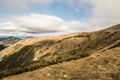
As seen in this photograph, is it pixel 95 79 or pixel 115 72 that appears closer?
A: pixel 95 79

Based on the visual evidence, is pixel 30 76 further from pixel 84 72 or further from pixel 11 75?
pixel 84 72

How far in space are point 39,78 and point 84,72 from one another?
582 centimetres

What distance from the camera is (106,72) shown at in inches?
948

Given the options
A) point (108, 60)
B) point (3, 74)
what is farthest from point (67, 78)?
point (3, 74)

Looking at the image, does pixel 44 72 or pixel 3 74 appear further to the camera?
pixel 3 74

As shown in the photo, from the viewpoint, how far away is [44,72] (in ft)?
85.6

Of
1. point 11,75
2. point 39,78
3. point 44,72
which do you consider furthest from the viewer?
point 11,75

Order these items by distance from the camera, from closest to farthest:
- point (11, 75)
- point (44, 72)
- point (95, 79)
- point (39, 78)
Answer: point (95, 79), point (39, 78), point (44, 72), point (11, 75)

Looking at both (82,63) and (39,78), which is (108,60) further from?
(39,78)

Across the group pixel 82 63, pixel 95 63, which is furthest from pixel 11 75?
pixel 95 63

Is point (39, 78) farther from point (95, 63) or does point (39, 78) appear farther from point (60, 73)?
point (95, 63)

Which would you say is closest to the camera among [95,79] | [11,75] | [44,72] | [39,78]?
[95,79]

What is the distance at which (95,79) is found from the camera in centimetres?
2225

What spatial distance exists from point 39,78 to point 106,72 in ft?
27.9
